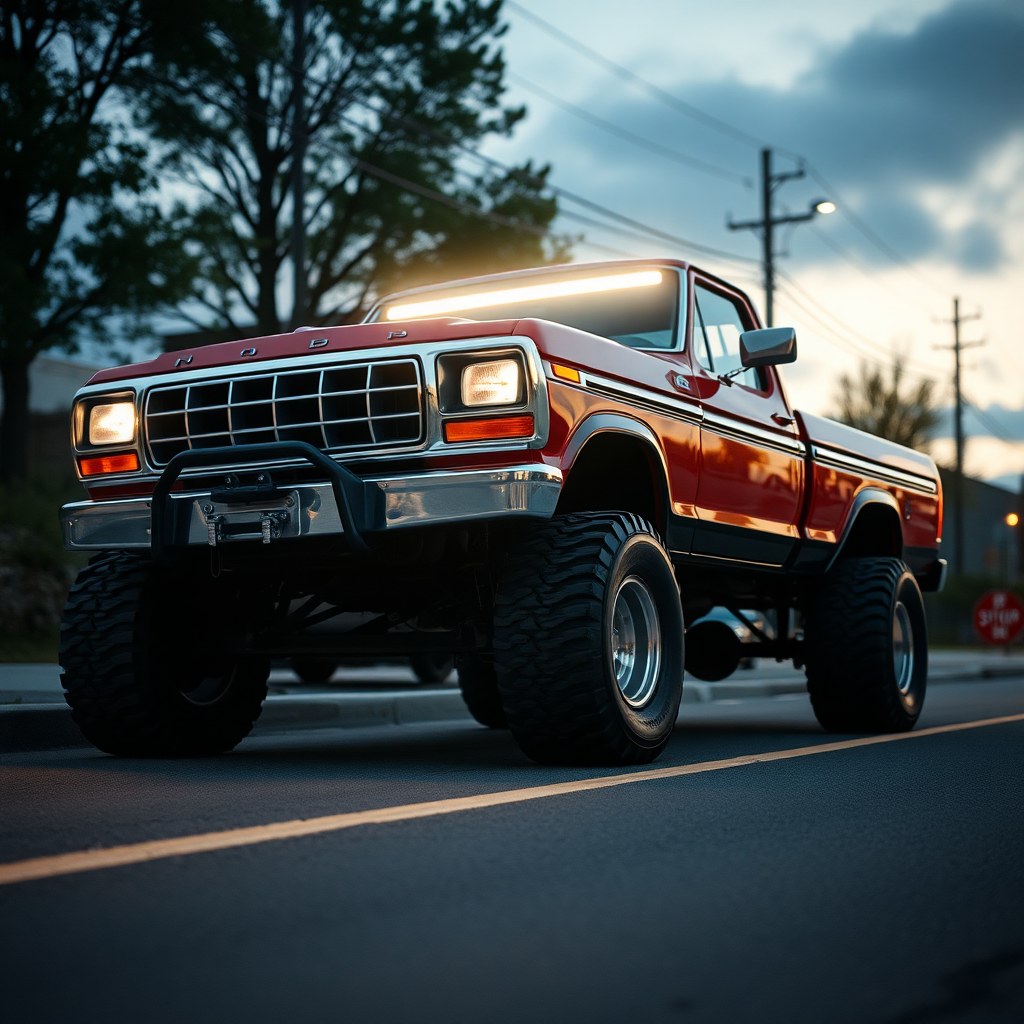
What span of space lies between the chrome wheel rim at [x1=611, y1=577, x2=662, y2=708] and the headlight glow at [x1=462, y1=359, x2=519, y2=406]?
97 centimetres

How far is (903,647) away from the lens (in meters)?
8.34

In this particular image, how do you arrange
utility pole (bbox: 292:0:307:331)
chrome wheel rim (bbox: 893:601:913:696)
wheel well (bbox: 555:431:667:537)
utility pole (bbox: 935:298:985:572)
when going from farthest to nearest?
utility pole (bbox: 935:298:985:572), utility pole (bbox: 292:0:307:331), chrome wheel rim (bbox: 893:601:913:696), wheel well (bbox: 555:431:667:537)

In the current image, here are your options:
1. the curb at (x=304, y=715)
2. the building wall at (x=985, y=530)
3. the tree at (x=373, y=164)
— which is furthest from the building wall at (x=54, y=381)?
the curb at (x=304, y=715)

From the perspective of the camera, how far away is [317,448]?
5430mm

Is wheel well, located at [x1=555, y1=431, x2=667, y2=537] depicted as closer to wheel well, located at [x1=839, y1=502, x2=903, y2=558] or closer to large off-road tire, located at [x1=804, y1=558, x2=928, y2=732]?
large off-road tire, located at [x1=804, y1=558, x2=928, y2=732]

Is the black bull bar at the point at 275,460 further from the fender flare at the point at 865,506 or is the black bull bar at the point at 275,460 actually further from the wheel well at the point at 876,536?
the wheel well at the point at 876,536

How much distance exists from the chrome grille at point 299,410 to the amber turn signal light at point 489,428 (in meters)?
0.13

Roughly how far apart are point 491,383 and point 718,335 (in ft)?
8.06

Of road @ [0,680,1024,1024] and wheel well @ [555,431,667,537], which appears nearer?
road @ [0,680,1024,1024]

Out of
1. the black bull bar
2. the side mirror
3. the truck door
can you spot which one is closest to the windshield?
the truck door

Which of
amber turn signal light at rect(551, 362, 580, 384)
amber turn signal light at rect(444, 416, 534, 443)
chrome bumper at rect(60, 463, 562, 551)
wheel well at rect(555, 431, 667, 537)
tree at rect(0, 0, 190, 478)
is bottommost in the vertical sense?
chrome bumper at rect(60, 463, 562, 551)

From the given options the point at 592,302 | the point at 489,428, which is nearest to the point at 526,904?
the point at 489,428

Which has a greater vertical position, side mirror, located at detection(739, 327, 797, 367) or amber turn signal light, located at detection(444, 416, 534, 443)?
side mirror, located at detection(739, 327, 797, 367)

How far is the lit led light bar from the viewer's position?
7.12 meters
